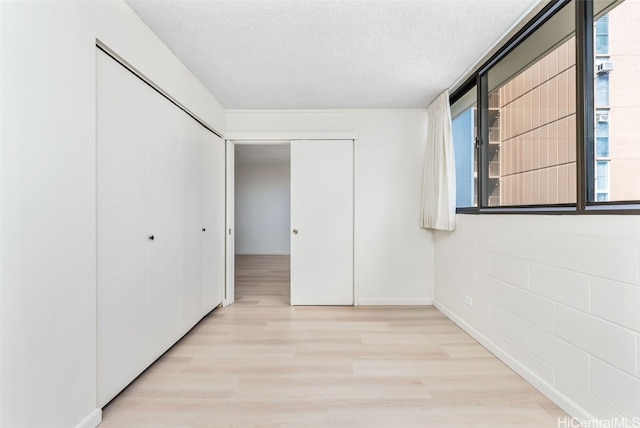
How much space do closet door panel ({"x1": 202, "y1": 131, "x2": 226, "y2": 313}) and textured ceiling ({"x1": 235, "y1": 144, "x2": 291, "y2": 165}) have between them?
80.6 inches

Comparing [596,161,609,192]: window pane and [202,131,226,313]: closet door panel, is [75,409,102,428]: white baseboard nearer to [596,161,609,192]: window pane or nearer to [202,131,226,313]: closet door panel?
[202,131,226,313]: closet door panel

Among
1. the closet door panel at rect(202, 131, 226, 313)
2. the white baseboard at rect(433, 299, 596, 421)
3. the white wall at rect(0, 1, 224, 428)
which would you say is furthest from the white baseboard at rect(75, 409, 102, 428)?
the white baseboard at rect(433, 299, 596, 421)

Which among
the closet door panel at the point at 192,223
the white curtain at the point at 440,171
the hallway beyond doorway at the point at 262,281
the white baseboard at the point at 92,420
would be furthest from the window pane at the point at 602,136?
the hallway beyond doorway at the point at 262,281

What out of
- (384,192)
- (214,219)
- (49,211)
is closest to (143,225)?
(49,211)

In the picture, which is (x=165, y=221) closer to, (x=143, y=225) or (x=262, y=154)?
(x=143, y=225)

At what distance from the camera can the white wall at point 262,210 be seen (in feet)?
25.5

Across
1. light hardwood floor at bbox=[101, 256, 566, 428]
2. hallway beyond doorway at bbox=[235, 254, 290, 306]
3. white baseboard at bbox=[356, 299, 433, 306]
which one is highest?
white baseboard at bbox=[356, 299, 433, 306]

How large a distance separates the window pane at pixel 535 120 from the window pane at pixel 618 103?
148mm

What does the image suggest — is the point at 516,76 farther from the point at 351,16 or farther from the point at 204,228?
the point at 204,228

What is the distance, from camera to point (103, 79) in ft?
5.31

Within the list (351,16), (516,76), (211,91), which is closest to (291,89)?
(211,91)

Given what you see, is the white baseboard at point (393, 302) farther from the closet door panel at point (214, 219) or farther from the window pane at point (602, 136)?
the window pane at point (602, 136)

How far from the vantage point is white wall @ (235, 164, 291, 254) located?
7.78 meters

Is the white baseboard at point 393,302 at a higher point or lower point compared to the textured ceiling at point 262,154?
lower
